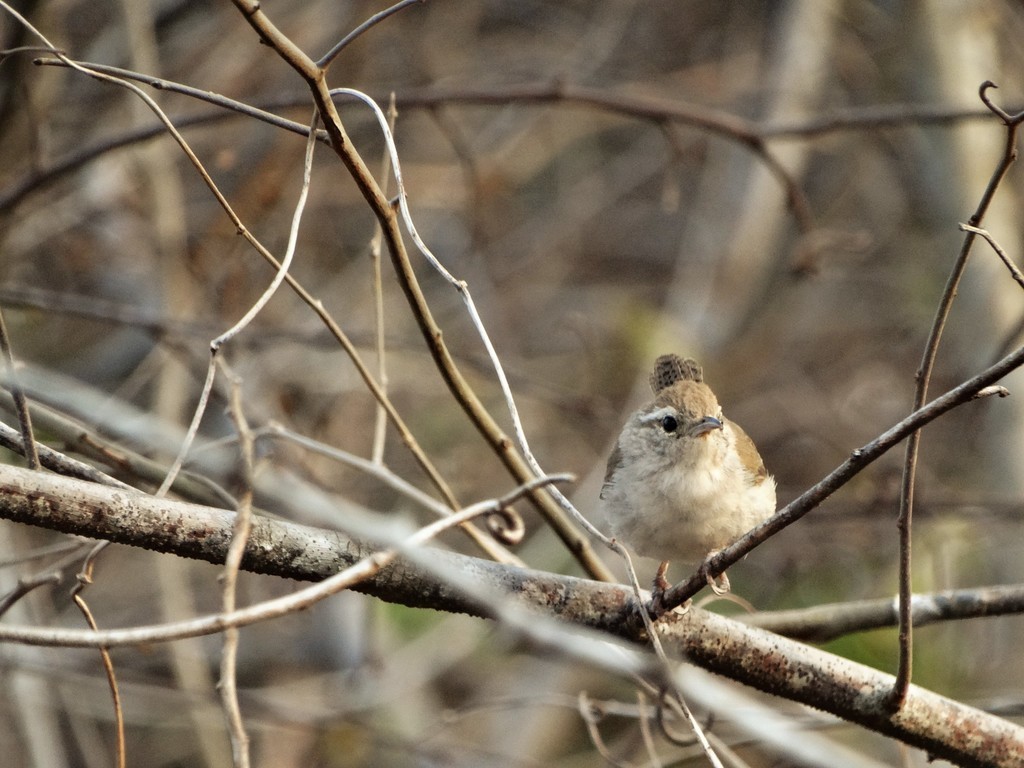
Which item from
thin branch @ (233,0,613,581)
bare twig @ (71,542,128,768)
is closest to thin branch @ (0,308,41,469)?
bare twig @ (71,542,128,768)

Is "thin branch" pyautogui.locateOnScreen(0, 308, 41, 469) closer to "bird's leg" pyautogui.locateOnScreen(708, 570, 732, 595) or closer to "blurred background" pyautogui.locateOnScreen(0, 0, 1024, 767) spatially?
"blurred background" pyautogui.locateOnScreen(0, 0, 1024, 767)

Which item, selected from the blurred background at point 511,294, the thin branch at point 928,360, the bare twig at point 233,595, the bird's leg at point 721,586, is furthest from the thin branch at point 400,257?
the blurred background at point 511,294

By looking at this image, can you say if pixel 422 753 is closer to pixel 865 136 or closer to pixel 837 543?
pixel 837 543

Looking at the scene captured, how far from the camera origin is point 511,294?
26.1ft

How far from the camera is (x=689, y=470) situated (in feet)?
10.2

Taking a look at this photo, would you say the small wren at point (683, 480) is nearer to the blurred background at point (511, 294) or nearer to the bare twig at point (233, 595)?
the blurred background at point (511, 294)

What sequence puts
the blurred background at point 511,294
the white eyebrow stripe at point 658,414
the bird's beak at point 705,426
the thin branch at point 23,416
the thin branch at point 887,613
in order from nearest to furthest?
the thin branch at point 23,416
the thin branch at point 887,613
the bird's beak at point 705,426
the white eyebrow stripe at point 658,414
the blurred background at point 511,294

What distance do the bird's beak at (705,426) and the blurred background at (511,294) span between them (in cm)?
102

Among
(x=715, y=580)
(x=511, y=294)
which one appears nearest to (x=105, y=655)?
(x=715, y=580)

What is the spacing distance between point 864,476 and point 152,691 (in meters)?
3.80

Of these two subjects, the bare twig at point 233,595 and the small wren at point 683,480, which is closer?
the bare twig at point 233,595

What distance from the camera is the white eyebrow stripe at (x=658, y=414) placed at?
10.7 ft

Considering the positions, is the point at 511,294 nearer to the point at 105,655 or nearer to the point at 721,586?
the point at 721,586

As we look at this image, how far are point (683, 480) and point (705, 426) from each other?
0.17 m
